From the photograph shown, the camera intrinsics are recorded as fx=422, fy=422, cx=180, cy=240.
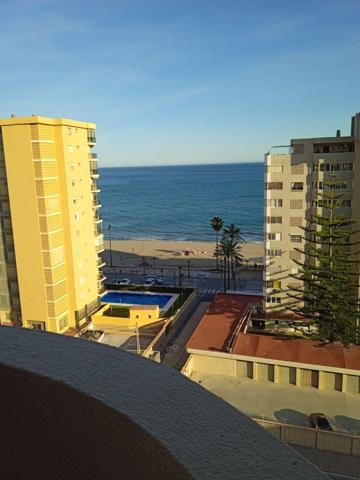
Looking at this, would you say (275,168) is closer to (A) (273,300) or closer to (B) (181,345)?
(A) (273,300)

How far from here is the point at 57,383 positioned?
7.14 feet

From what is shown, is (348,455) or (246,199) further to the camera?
(246,199)

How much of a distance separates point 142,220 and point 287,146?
85.8 m

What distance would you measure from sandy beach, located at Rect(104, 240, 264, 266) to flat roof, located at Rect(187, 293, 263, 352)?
23.9 meters

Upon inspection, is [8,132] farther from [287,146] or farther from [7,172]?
[287,146]

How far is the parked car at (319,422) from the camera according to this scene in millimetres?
17783

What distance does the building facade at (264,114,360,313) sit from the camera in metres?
24.3

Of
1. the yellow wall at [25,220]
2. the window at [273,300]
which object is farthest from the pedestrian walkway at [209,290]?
the yellow wall at [25,220]

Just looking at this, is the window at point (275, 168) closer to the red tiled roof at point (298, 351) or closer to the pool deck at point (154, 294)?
the red tiled roof at point (298, 351)

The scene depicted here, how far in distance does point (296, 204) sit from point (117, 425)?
24.9 metres

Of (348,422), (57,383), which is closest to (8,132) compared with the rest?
(348,422)

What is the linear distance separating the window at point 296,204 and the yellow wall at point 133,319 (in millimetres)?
13169

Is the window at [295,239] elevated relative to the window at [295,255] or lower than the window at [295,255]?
elevated

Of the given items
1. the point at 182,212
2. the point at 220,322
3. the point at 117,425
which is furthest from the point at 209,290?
the point at 182,212
